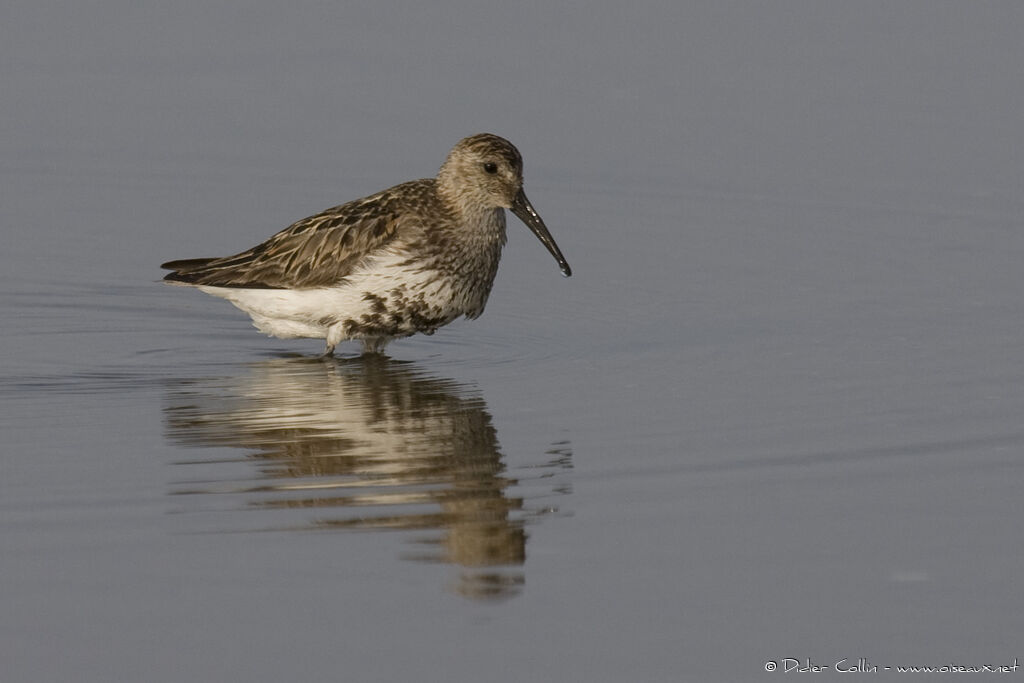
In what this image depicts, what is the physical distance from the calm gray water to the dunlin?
385mm

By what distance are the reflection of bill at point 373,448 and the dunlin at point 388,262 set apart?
0.38m

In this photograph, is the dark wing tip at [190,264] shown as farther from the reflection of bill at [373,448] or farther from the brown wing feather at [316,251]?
the reflection of bill at [373,448]

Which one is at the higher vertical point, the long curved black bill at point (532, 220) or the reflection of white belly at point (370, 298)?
the long curved black bill at point (532, 220)

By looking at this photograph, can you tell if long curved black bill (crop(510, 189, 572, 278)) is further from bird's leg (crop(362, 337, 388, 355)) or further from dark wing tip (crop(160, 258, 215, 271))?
dark wing tip (crop(160, 258, 215, 271))

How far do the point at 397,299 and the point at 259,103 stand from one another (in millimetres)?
6738

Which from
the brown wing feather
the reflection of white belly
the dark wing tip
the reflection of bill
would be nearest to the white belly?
the reflection of white belly

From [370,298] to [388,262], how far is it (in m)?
0.29

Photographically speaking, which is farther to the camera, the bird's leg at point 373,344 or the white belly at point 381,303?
the bird's leg at point 373,344

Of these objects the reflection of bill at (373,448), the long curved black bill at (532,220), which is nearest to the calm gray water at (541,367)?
the reflection of bill at (373,448)

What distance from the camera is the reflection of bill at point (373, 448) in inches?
407

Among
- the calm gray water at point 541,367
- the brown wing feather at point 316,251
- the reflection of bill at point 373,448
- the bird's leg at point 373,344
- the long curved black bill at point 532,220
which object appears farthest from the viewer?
the long curved black bill at point 532,220

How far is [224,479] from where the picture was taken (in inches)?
442

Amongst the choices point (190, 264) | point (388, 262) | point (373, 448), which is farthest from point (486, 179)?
point (373, 448)

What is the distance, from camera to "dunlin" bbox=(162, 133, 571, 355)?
48.8 ft
